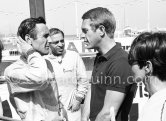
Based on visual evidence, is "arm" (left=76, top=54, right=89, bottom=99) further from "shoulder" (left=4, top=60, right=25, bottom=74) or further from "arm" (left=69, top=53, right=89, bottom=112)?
"shoulder" (left=4, top=60, right=25, bottom=74)

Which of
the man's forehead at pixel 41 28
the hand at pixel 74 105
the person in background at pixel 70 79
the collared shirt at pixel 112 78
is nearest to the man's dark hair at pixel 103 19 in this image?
the collared shirt at pixel 112 78

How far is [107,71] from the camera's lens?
1947 mm

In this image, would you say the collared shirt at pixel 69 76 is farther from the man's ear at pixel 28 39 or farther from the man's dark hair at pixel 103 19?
the man's dark hair at pixel 103 19

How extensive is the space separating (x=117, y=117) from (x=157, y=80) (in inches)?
29.4

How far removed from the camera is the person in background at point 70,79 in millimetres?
3318

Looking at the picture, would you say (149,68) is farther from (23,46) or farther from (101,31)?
(23,46)

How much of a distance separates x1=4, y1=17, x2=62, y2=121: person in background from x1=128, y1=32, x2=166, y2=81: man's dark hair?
876 millimetres

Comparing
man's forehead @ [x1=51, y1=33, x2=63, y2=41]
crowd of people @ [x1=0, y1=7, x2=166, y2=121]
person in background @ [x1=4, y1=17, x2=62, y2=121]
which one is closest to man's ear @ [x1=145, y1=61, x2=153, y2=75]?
crowd of people @ [x1=0, y1=7, x2=166, y2=121]

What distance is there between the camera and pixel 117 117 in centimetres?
201

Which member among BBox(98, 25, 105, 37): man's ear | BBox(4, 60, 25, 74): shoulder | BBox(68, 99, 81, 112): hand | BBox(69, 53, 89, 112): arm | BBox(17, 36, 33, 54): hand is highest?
BBox(98, 25, 105, 37): man's ear

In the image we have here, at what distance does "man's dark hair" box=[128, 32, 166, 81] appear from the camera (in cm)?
134

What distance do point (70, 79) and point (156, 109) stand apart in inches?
90.6

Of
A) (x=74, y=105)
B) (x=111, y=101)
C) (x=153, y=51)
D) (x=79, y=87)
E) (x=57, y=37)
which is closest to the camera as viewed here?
(x=153, y=51)

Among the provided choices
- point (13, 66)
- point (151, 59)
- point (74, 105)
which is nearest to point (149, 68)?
point (151, 59)
